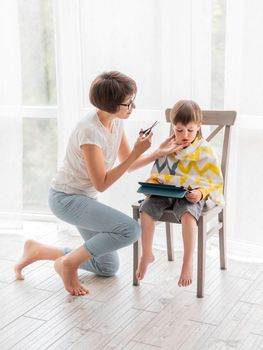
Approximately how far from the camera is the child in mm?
2703

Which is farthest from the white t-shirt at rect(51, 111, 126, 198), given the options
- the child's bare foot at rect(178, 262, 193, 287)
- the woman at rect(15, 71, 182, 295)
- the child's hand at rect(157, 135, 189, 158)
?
the child's bare foot at rect(178, 262, 193, 287)

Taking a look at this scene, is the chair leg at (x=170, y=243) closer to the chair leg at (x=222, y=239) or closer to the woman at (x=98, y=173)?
the chair leg at (x=222, y=239)

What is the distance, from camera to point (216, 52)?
3152 mm

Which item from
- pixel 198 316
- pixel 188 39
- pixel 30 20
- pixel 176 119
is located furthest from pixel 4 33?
pixel 198 316

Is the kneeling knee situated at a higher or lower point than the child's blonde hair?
lower

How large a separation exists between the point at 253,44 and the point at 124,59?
72 centimetres

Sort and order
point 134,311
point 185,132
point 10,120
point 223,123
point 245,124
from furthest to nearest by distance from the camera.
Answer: point 10,120, point 245,124, point 223,123, point 185,132, point 134,311

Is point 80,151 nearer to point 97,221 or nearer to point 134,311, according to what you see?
point 97,221

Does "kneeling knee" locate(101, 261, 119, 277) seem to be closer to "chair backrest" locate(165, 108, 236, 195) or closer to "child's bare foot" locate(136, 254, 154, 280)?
"child's bare foot" locate(136, 254, 154, 280)

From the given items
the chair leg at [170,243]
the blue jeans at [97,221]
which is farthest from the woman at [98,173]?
the chair leg at [170,243]

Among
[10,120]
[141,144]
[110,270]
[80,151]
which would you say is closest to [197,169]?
[141,144]

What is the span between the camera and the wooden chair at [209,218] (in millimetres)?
2727

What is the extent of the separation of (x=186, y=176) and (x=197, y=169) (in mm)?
59

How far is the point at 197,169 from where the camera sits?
110 inches
